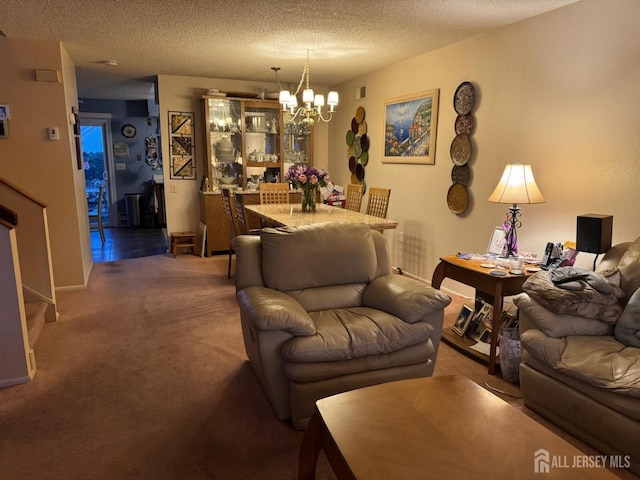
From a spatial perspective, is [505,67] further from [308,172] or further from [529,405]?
[529,405]

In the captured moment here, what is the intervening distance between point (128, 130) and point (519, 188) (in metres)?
8.08

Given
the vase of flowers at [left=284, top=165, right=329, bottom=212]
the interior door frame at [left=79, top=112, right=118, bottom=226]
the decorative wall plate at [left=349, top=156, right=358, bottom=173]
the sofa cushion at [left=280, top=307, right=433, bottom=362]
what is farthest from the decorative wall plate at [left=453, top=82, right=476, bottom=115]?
the interior door frame at [left=79, top=112, right=118, bottom=226]

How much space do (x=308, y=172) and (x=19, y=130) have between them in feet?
9.19

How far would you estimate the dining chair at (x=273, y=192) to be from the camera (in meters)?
5.44

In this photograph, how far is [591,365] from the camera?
199cm

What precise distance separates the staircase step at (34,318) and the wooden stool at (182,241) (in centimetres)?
248

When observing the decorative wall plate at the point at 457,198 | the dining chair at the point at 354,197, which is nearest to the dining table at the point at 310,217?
the dining chair at the point at 354,197

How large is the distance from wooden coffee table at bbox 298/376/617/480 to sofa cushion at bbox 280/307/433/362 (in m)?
0.42

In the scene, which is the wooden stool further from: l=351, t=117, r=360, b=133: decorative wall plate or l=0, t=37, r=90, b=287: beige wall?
l=351, t=117, r=360, b=133: decorative wall plate

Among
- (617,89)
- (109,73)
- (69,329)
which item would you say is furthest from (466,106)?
(109,73)

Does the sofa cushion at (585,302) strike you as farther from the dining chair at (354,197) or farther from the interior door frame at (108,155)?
the interior door frame at (108,155)

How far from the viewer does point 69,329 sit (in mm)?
3496

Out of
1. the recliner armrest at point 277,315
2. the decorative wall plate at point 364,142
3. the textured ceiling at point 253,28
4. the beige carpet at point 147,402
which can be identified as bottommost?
the beige carpet at point 147,402

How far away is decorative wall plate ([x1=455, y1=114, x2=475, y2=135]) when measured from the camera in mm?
3943
